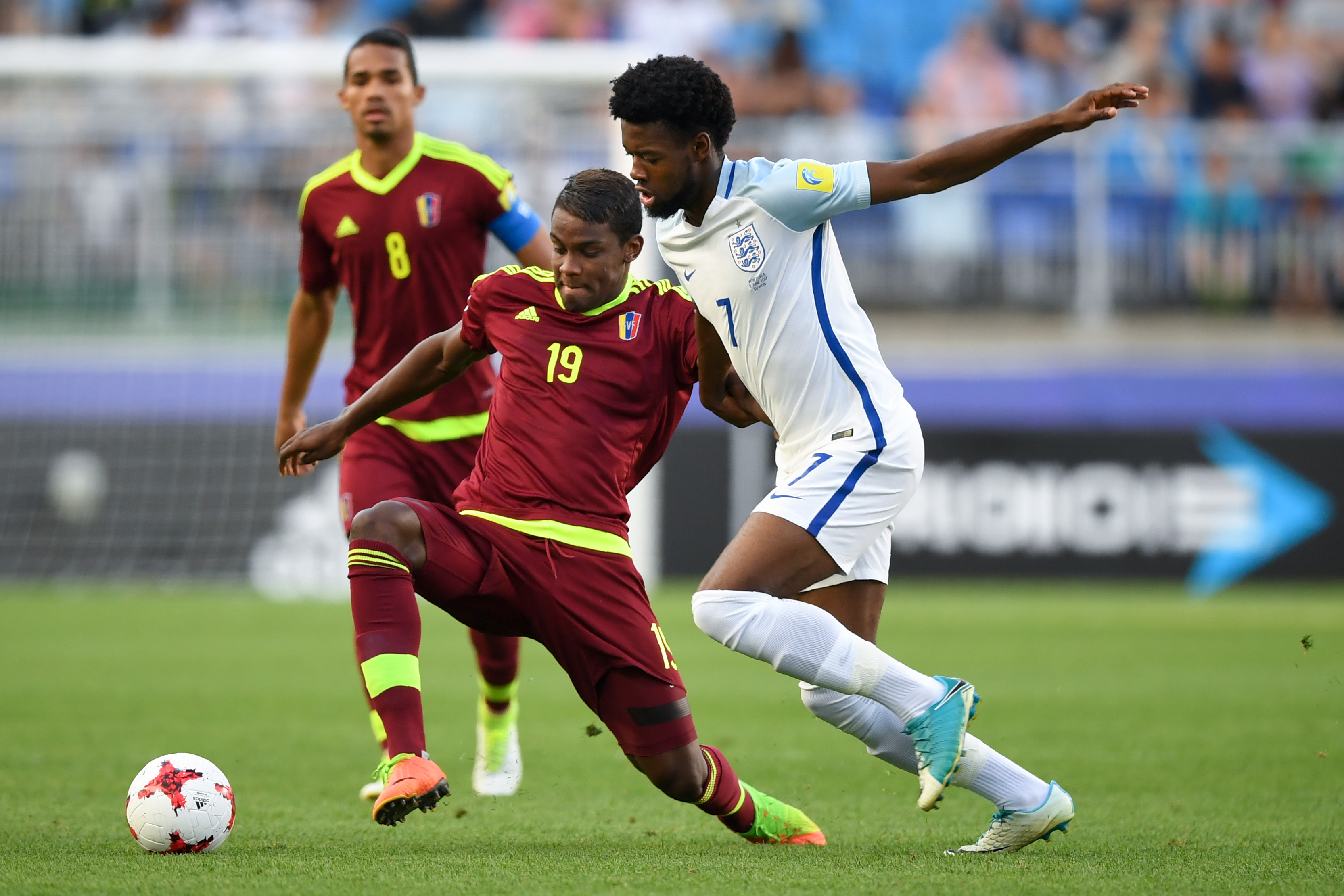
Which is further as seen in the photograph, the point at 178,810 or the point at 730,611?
the point at 178,810

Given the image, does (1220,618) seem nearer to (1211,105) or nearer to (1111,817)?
(1211,105)

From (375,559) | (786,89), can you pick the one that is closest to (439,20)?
(786,89)

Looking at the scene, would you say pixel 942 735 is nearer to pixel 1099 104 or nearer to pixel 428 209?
pixel 1099 104

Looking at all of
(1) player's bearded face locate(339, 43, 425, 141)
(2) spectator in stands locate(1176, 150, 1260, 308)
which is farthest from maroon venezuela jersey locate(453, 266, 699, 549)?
(2) spectator in stands locate(1176, 150, 1260, 308)

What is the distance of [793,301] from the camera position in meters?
4.50

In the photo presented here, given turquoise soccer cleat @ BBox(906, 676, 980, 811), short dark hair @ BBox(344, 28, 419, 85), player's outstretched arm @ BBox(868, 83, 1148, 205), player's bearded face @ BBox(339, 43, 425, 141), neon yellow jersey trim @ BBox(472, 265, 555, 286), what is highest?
short dark hair @ BBox(344, 28, 419, 85)

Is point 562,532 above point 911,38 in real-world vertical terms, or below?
below

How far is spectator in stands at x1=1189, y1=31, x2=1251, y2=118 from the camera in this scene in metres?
15.3

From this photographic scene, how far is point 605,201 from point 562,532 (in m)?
0.95

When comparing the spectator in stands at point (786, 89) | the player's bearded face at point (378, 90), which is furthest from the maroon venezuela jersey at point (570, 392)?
the spectator in stands at point (786, 89)

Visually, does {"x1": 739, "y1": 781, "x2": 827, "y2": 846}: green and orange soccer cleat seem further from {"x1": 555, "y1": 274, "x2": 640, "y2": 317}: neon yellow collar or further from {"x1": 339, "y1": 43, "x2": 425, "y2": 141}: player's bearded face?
{"x1": 339, "y1": 43, "x2": 425, "y2": 141}: player's bearded face

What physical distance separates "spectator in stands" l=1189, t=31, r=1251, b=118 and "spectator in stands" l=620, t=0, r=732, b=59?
4602 millimetres

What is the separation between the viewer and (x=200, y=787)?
4543 millimetres

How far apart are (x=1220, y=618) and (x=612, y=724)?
817 centimetres
